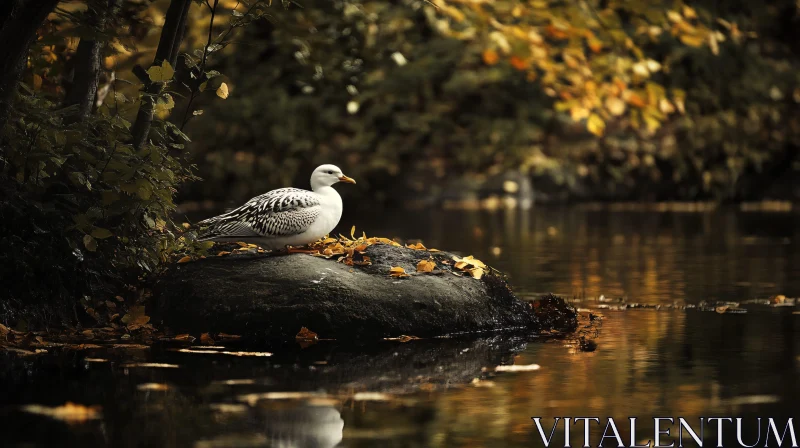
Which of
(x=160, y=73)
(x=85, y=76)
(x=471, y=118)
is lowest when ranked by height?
(x=160, y=73)

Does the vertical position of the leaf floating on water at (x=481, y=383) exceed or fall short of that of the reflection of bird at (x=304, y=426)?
it exceeds it

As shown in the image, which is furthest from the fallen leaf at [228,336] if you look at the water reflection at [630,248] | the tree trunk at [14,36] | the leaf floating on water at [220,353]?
the water reflection at [630,248]

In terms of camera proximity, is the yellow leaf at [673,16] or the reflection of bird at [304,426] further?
the yellow leaf at [673,16]

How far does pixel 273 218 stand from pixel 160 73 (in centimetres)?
138

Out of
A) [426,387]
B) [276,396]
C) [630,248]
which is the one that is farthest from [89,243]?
[630,248]

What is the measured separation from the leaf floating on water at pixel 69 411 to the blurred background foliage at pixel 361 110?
9.54 ft

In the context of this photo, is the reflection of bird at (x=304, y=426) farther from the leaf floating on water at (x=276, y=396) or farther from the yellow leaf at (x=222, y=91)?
the yellow leaf at (x=222, y=91)

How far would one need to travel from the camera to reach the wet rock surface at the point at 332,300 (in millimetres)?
9062

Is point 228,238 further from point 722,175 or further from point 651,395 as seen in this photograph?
point 722,175

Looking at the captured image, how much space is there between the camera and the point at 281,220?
9836mm

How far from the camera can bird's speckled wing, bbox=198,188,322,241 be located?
32.3 ft

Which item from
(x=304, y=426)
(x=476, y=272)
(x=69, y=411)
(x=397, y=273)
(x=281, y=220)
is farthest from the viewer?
(x=476, y=272)

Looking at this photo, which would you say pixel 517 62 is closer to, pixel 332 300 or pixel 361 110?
pixel 332 300

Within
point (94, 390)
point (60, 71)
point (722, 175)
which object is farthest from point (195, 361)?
point (722, 175)
